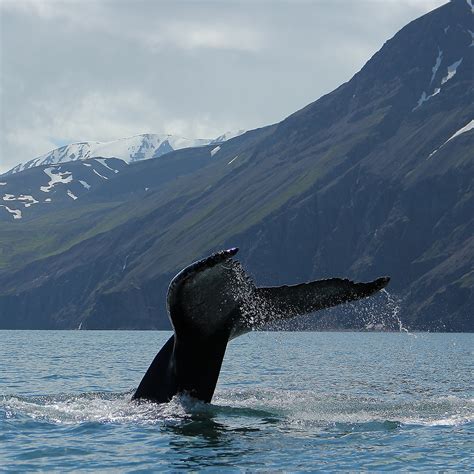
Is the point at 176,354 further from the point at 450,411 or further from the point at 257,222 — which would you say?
the point at 257,222

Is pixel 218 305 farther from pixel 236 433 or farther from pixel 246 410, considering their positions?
pixel 246 410

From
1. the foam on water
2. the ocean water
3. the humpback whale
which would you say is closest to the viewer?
the humpback whale

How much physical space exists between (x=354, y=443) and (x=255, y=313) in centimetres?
288

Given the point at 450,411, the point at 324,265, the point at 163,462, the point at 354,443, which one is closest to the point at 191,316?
the point at 163,462

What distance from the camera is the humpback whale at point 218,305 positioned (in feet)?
40.9

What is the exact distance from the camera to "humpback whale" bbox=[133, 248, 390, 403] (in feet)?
40.9

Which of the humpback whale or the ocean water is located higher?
the humpback whale

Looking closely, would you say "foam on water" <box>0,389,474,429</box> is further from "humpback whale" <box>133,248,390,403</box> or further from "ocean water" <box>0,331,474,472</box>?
"humpback whale" <box>133,248,390,403</box>

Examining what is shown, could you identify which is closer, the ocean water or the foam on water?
the ocean water

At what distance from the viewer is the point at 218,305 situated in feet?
43.8

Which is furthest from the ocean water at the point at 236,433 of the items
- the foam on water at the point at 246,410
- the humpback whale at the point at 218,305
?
the humpback whale at the point at 218,305

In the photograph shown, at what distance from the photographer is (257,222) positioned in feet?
622

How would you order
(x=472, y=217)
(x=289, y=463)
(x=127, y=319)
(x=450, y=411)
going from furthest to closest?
(x=127, y=319) < (x=472, y=217) < (x=450, y=411) < (x=289, y=463)

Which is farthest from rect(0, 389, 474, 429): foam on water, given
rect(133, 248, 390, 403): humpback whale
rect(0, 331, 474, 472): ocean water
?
rect(133, 248, 390, 403): humpback whale
